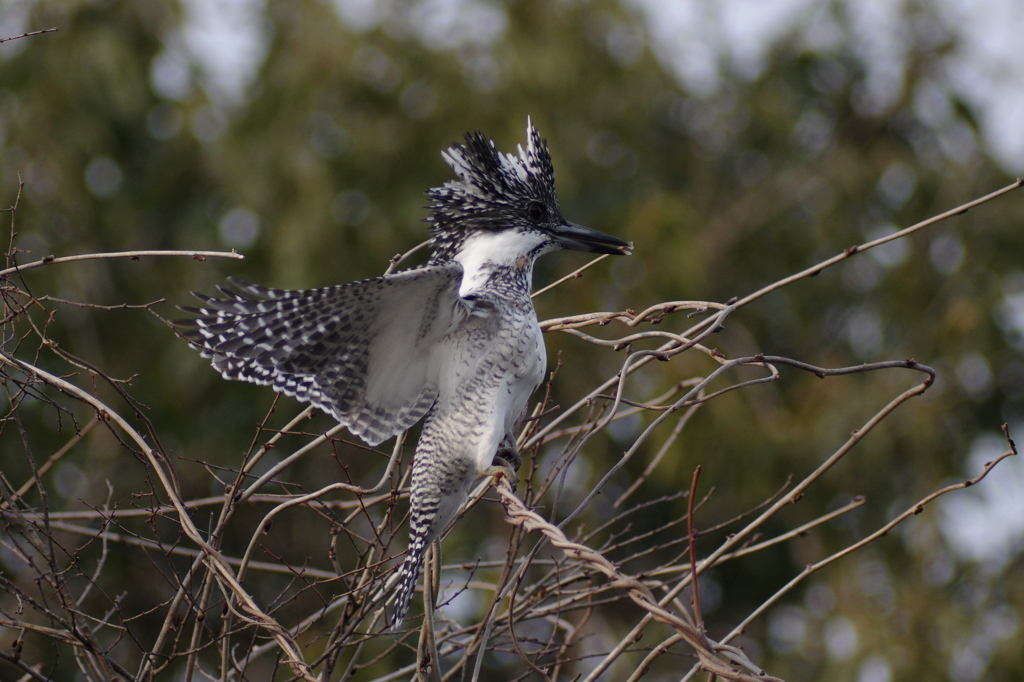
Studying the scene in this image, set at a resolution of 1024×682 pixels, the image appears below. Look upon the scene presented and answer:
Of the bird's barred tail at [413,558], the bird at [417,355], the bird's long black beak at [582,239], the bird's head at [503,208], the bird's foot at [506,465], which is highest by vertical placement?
the bird's head at [503,208]

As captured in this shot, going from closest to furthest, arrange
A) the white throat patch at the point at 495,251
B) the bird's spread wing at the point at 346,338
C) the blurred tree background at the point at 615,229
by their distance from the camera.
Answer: the bird's spread wing at the point at 346,338 → the white throat patch at the point at 495,251 → the blurred tree background at the point at 615,229

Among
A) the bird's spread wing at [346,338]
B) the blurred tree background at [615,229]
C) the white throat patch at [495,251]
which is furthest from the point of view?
the blurred tree background at [615,229]

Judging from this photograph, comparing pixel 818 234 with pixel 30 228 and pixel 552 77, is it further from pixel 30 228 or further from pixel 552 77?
pixel 30 228

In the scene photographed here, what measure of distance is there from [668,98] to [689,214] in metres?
1.55

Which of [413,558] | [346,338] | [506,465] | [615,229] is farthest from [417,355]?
[615,229]

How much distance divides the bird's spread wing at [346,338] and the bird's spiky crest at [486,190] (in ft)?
1.57

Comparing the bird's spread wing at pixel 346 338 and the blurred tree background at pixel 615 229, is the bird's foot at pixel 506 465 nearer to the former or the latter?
the bird's spread wing at pixel 346 338

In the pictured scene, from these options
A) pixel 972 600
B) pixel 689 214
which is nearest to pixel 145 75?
pixel 689 214

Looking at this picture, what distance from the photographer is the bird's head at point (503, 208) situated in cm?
281

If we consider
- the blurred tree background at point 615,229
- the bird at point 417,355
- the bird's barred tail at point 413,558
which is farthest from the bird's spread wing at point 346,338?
the blurred tree background at point 615,229

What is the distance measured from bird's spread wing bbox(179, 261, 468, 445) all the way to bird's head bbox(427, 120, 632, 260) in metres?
0.44

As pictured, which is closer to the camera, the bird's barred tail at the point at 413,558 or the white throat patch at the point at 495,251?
the bird's barred tail at the point at 413,558

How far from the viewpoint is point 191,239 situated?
21.6 ft

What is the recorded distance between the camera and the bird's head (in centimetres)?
281
